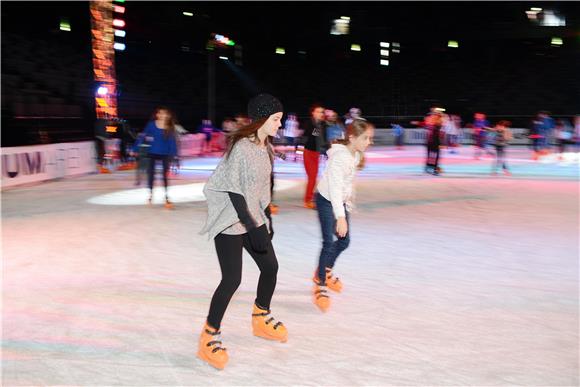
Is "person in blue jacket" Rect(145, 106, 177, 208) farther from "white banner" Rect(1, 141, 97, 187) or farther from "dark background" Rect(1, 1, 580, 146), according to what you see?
"dark background" Rect(1, 1, 580, 146)

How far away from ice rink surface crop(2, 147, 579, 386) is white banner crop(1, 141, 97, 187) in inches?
127

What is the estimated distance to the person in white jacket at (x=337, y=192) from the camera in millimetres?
4562

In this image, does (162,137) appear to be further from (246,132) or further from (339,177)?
(246,132)

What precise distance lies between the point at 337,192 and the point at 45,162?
11435 millimetres

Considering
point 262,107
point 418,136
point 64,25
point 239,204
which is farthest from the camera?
point 418,136

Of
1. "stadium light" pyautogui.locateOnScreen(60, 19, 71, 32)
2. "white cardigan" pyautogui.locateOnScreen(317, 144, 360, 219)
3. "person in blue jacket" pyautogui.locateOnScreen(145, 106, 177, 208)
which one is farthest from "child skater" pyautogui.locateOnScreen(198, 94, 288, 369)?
"stadium light" pyautogui.locateOnScreen(60, 19, 71, 32)

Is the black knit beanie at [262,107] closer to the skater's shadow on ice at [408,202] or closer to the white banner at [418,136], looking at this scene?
the skater's shadow on ice at [408,202]

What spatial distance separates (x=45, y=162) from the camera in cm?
1427

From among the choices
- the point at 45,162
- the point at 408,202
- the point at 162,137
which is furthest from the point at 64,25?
the point at 408,202

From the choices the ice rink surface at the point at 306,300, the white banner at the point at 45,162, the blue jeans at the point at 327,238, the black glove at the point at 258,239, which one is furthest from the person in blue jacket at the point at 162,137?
the black glove at the point at 258,239

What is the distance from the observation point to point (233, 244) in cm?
354

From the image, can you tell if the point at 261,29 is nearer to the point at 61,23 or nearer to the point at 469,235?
the point at 61,23

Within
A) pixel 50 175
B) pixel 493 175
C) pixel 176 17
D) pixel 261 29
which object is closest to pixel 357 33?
pixel 261 29

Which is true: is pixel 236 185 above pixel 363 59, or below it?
below
